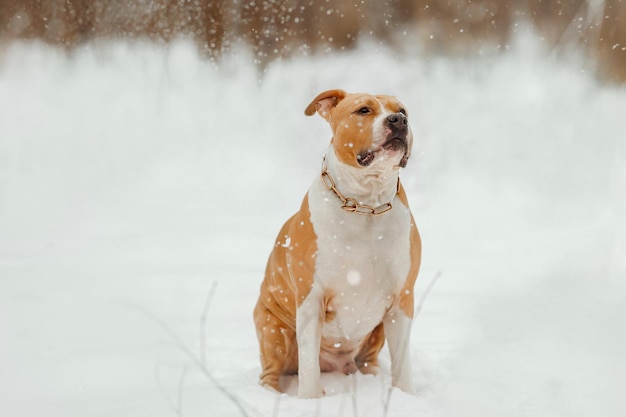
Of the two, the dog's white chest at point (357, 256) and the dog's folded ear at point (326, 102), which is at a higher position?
the dog's folded ear at point (326, 102)

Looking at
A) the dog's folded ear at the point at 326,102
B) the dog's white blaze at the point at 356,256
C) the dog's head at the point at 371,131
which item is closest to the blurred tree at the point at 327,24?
the dog's folded ear at the point at 326,102

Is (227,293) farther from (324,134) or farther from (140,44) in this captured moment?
(140,44)

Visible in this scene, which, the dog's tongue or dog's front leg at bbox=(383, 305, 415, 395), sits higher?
the dog's tongue

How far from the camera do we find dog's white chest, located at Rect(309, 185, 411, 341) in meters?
2.80

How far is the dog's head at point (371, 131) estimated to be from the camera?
106 inches

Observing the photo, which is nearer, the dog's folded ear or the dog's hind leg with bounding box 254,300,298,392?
the dog's folded ear

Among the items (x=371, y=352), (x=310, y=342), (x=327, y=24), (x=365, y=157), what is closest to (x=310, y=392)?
(x=310, y=342)

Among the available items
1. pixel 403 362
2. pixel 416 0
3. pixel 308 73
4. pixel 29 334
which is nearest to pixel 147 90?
pixel 308 73

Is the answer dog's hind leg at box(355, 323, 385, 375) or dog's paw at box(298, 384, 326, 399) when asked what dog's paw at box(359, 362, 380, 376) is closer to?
dog's hind leg at box(355, 323, 385, 375)

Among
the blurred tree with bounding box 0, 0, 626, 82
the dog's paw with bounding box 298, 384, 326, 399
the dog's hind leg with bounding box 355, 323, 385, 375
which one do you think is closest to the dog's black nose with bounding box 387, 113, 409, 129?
the dog's hind leg with bounding box 355, 323, 385, 375

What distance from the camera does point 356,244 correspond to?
9.19 ft

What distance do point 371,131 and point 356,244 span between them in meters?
0.42

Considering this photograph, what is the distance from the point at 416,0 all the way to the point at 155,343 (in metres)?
5.56

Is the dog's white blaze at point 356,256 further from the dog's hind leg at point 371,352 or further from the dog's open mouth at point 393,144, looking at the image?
the dog's hind leg at point 371,352
